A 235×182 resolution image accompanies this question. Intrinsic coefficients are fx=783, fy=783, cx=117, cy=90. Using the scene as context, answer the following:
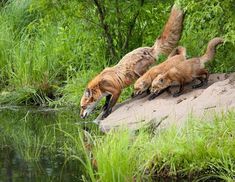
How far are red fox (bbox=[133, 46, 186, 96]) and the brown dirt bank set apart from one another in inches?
8.1

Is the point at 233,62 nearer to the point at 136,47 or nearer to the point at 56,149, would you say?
the point at 136,47

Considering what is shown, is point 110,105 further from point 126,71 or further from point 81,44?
point 81,44

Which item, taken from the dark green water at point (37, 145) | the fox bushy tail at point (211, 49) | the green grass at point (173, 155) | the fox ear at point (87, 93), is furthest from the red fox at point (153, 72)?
the green grass at point (173, 155)

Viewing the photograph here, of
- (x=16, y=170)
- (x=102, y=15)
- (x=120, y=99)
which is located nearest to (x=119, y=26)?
(x=102, y=15)

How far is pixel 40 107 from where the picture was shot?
14.2m

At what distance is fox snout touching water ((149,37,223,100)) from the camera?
1180 cm

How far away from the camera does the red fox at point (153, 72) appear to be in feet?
39.5

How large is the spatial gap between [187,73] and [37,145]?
2.68 m

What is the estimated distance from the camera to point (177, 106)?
11219 millimetres

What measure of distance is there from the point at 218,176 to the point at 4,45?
29.7 feet

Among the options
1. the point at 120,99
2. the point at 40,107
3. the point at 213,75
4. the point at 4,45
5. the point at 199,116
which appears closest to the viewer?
the point at 199,116

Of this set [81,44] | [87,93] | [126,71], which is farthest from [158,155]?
[81,44]

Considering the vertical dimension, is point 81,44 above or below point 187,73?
above

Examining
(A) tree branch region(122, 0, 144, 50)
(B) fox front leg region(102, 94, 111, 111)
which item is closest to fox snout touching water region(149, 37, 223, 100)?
(B) fox front leg region(102, 94, 111, 111)
